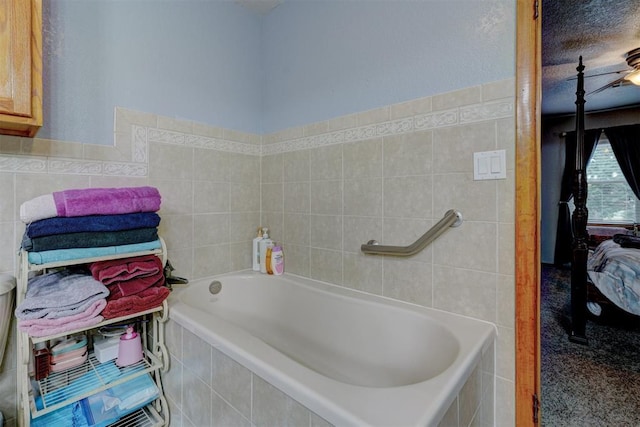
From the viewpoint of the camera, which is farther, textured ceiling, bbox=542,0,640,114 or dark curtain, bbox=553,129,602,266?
dark curtain, bbox=553,129,602,266

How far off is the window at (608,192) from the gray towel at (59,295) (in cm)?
426

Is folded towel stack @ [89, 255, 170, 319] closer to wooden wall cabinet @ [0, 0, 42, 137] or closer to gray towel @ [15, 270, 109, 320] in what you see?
gray towel @ [15, 270, 109, 320]

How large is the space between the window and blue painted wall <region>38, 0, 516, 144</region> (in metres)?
3.08

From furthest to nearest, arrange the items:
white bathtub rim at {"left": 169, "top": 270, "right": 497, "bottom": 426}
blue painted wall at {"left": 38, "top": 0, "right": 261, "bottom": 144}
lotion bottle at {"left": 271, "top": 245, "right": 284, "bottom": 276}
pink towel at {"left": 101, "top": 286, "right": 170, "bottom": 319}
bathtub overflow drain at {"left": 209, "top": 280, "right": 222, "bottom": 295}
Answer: lotion bottle at {"left": 271, "top": 245, "right": 284, "bottom": 276}
bathtub overflow drain at {"left": 209, "top": 280, "right": 222, "bottom": 295}
blue painted wall at {"left": 38, "top": 0, "right": 261, "bottom": 144}
pink towel at {"left": 101, "top": 286, "right": 170, "bottom": 319}
white bathtub rim at {"left": 169, "top": 270, "right": 497, "bottom": 426}

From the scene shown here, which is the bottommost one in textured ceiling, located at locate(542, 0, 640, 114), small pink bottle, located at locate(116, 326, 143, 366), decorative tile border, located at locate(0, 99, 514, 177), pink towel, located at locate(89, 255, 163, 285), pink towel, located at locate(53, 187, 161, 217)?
small pink bottle, located at locate(116, 326, 143, 366)

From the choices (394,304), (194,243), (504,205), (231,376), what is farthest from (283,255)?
(504,205)

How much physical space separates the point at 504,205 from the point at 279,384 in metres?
0.98

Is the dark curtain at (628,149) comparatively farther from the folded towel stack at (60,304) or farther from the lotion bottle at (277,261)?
the folded towel stack at (60,304)

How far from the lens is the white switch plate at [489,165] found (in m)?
1.00

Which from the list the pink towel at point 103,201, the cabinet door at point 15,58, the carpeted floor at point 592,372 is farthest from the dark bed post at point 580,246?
the cabinet door at point 15,58

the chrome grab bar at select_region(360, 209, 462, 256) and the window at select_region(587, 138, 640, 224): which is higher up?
the window at select_region(587, 138, 640, 224)

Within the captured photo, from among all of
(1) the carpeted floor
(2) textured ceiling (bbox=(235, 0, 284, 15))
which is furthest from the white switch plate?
(2) textured ceiling (bbox=(235, 0, 284, 15))

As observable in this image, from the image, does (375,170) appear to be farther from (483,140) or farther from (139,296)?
(139,296)

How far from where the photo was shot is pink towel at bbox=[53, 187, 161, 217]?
0.88 meters
